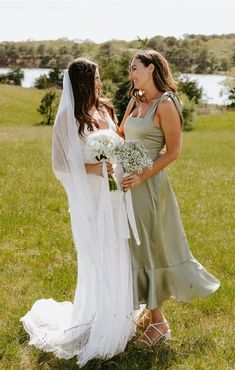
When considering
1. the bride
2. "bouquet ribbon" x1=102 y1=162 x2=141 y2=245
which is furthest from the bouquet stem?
"bouquet ribbon" x1=102 y1=162 x2=141 y2=245

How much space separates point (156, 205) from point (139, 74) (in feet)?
4.55

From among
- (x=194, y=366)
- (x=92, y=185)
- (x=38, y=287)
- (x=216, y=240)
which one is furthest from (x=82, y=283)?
(x=216, y=240)

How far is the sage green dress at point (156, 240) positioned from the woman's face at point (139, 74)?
0.25m

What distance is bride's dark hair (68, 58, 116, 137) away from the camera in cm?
491

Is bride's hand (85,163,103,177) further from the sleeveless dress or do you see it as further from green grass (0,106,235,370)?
Answer: green grass (0,106,235,370)

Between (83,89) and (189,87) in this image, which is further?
(189,87)

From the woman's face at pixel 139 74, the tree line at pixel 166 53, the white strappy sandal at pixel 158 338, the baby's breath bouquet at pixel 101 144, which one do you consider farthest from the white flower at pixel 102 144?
the tree line at pixel 166 53

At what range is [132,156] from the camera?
4.87m

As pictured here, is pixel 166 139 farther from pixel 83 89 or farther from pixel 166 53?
pixel 166 53

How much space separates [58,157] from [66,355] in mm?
2030

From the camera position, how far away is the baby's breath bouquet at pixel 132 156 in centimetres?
487

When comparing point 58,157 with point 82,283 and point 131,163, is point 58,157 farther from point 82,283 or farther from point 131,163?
point 82,283

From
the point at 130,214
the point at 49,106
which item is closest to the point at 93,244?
the point at 130,214

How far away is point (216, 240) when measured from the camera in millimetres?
9250
